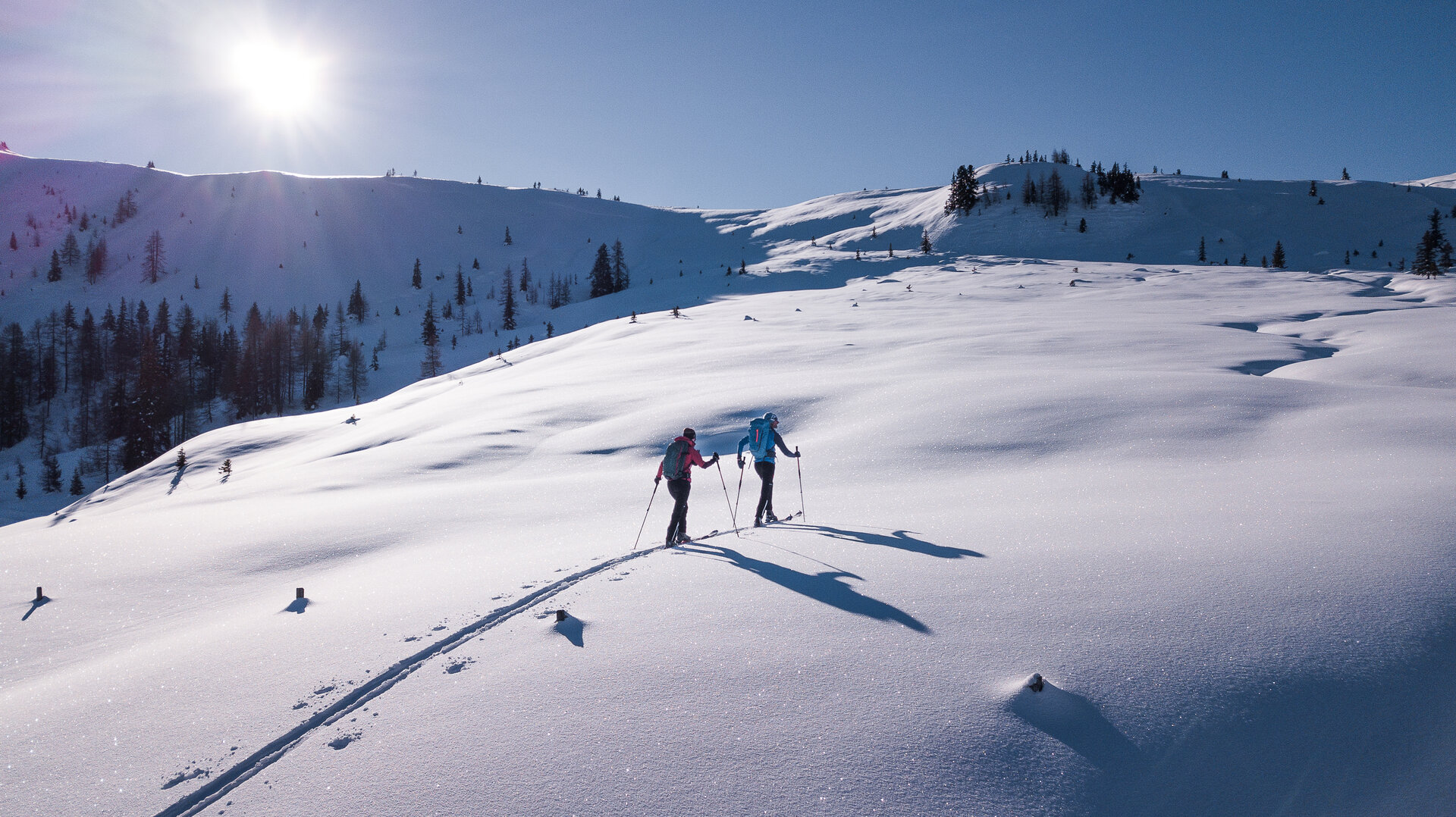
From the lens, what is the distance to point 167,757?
3.89m

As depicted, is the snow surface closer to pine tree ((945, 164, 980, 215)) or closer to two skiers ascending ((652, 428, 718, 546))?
two skiers ascending ((652, 428, 718, 546))

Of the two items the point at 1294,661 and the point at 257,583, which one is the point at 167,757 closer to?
the point at 257,583

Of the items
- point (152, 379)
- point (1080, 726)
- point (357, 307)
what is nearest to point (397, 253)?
point (357, 307)

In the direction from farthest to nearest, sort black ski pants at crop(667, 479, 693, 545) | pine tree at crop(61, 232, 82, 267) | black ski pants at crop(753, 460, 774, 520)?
pine tree at crop(61, 232, 82, 267)
black ski pants at crop(753, 460, 774, 520)
black ski pants at crop(667, 479, 693, 545)

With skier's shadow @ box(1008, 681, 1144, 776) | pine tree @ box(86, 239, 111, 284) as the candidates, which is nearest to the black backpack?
skier's shadow @ box(1008, 681, 1144, 776)

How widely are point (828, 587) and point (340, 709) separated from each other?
398 cm

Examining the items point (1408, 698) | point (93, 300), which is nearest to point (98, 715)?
point (1408, 698)

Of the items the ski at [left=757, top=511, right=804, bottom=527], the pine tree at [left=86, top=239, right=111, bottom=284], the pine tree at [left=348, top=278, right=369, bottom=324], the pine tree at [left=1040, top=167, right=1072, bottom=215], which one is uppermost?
the pine tree at [left=86, top=239, right=111, bottom=284]

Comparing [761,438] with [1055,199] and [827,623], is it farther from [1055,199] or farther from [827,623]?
[1055,199]

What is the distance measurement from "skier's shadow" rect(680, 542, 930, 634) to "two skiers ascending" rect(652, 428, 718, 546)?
35.2 inches

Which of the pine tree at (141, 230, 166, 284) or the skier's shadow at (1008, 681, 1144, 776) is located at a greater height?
the pine tree at (141, 230, 166, 284)

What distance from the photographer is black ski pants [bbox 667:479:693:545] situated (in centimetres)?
827

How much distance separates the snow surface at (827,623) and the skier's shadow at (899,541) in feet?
0.26

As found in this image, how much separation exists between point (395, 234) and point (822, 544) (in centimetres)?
15125
